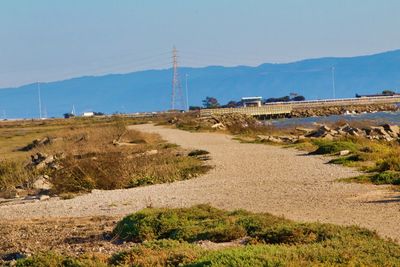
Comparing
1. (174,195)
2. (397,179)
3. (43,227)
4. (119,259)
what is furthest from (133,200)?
(119,259)

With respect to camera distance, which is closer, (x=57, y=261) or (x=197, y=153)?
(x=57, y=261)

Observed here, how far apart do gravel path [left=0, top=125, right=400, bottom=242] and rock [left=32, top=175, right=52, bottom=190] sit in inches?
116

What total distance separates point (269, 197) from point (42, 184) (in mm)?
9330

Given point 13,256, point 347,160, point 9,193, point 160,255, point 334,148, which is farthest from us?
point 334,148

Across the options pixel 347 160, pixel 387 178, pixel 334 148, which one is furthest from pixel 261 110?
pixel 387 178

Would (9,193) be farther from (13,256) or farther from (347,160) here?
(13,256)

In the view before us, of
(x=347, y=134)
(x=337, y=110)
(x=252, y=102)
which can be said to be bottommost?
(x=347, y=134)

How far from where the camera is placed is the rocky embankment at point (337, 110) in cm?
10840

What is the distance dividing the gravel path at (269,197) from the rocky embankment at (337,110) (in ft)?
274

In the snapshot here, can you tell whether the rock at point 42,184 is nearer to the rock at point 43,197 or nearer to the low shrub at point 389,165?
the rock at point 43,197

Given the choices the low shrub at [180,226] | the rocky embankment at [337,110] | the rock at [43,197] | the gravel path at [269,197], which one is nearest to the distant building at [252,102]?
the rocky embankment at [337,110]

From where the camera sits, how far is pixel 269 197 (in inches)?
668

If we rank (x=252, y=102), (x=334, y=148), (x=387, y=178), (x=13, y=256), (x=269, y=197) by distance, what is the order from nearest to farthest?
1. (x=13, y=256)
2. (x=269, y=197)
3. (x=387, y=178)
4. (x=334, y=148)
5. (x=252, y=102)

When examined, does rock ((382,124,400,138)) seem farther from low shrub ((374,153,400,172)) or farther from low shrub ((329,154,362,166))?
low shrub ((374,153,400,172))
